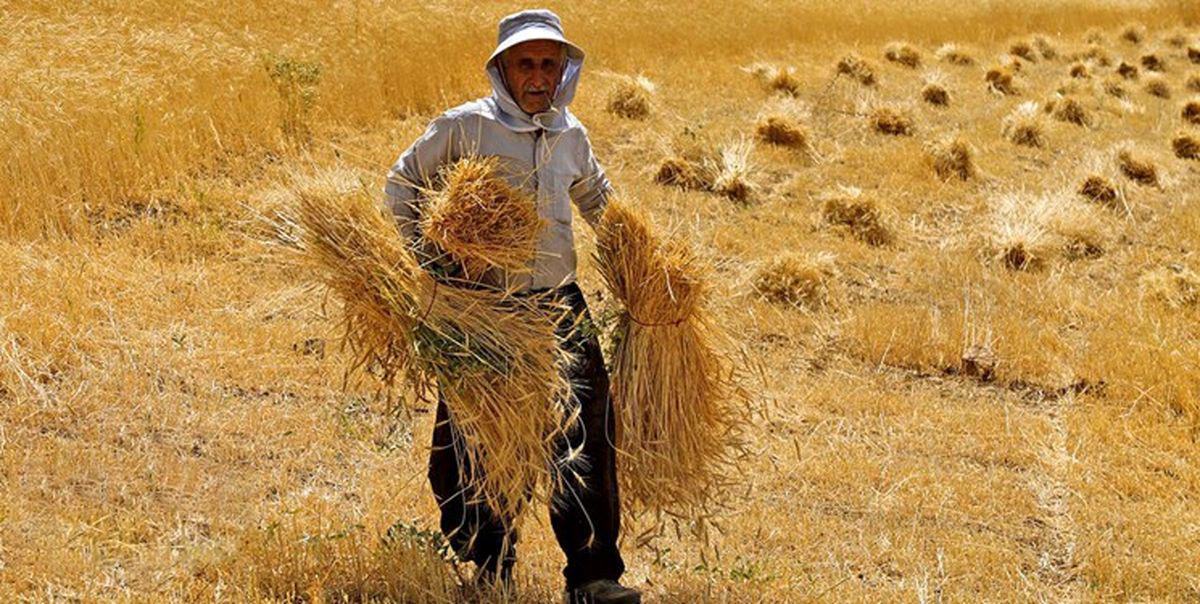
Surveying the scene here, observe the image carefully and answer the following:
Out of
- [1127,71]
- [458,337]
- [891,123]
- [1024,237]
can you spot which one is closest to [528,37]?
[458,337]

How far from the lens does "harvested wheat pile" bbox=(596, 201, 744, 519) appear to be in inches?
146

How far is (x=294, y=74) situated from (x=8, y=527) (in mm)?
6380

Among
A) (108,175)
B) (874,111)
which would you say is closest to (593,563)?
(108,175)

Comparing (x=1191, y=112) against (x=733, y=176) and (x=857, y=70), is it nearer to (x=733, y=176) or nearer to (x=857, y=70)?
(x=857, y=70)

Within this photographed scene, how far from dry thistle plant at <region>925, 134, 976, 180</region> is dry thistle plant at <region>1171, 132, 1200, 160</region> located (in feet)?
10.5

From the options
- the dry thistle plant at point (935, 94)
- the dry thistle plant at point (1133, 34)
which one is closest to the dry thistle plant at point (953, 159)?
the dry thistle plant at point (935, 94)

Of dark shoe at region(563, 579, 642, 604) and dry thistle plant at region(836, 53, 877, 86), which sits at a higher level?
dry thistle plant at region(836, 53, 877, 86)

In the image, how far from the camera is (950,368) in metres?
7.01

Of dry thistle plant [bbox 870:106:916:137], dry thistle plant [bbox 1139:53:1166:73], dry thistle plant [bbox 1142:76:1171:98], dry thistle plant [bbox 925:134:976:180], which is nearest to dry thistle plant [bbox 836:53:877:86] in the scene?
dry thistle plant [bbox 870:106:916:137]

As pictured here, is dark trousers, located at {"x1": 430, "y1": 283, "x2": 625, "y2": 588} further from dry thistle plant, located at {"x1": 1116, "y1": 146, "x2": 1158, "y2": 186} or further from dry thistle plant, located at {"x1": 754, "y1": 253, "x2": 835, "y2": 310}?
dry thistle plant, located at {"x1": 1116, "y1": 146, "x2": 1158, "y2": 186}

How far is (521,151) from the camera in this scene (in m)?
3.59

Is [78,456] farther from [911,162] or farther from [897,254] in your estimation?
[911,162]

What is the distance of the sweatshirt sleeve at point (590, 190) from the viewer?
3787mm

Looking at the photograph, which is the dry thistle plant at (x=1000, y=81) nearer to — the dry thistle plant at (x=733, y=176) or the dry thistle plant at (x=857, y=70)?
the dry thistle plant at (x=857, y=70)
